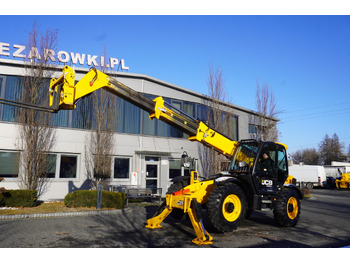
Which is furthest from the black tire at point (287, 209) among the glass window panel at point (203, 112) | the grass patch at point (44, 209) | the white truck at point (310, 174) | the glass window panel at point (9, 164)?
the white truck at point (310, 174)

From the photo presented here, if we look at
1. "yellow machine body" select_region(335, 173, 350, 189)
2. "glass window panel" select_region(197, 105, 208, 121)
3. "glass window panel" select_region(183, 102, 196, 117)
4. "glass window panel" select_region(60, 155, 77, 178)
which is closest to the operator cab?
"glass window panel" select_region(60, 155, 77, 178)

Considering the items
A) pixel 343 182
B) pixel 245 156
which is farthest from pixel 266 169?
pixel 343 182

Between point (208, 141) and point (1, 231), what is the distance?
20.8 ft

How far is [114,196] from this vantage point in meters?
12.1

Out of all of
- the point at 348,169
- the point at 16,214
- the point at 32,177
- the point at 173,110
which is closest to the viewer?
the point at 173,110

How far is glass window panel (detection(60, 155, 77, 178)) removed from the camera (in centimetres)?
1477

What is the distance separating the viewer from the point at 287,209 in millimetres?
9156

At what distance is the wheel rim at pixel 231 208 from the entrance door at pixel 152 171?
953cm

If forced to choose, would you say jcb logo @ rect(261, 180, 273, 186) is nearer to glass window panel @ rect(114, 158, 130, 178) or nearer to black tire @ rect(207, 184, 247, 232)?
black tire @ rect(207, 184, 247, 232)

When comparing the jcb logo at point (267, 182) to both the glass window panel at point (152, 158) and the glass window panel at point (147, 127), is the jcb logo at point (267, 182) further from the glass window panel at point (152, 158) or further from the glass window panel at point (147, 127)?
the glass window panel at point (147, 127)

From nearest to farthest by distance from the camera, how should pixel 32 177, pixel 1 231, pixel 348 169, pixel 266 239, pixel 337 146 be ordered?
pixel 266 239, pixel 1 231, pixel 32 177, pixel 348 169, pixel 337 146

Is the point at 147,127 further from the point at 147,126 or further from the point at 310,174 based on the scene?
the point at 310,174

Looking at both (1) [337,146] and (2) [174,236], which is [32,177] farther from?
(1) [337,146]

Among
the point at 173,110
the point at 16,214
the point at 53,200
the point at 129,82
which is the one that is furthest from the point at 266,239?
the point at 129,82
